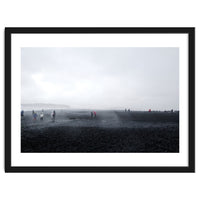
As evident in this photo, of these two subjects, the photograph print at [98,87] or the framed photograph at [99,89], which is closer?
the framed photograph at [99,89]

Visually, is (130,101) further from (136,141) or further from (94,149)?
(94,149)

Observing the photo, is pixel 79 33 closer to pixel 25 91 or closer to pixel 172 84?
pixel 25 91

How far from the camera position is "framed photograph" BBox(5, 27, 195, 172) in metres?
2.09

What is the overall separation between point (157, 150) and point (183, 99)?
128cm

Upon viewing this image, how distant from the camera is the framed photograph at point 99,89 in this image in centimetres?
209

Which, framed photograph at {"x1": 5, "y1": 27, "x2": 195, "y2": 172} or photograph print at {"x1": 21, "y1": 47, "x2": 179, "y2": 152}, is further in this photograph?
photograph print at {"x1": 21, "y1": 47, "x2": 179, "y2": 152}

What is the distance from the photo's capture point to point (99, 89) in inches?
101

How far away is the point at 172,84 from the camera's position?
93.6 inches

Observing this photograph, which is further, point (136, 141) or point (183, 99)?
point (136, 141)
